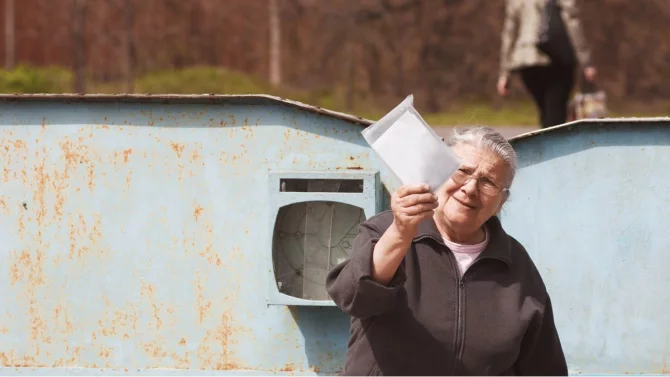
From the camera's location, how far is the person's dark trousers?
671 cm

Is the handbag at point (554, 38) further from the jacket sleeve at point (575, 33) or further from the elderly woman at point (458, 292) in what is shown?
the elderly woman at point (458, 292)

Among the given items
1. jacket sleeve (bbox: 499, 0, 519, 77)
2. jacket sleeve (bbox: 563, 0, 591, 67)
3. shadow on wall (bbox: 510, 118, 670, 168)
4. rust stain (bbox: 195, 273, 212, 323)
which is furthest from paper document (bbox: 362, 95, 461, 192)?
jacket sleeve (bbox: 499, 0, 519, 77)

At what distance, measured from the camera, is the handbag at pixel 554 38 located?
21.6ft

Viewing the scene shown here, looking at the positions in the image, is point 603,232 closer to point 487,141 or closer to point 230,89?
point 487,141

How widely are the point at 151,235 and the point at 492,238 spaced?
158 centimetres

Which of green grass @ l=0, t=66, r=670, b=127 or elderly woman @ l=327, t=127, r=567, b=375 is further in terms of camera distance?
green grass @ l=0, t=66, r=670, b=127

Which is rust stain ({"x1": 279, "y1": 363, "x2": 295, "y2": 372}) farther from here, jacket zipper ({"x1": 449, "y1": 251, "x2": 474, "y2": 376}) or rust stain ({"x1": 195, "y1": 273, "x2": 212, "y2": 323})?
jacket zipper ({"x1": 449, "y1": 251, "x2": 474, "y2": 376})

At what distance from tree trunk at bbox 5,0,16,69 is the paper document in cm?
1066

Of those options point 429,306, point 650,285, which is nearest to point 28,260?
point 429,306

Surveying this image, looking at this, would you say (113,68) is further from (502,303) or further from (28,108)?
(502,303)

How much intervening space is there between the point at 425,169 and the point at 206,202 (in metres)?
1.60

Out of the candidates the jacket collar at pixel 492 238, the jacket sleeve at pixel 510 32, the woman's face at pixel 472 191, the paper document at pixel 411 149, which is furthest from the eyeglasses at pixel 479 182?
the jacket sleeve at pixel 510 32

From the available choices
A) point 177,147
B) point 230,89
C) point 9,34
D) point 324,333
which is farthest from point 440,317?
point 9,34

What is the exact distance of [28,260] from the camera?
13.6 feet
